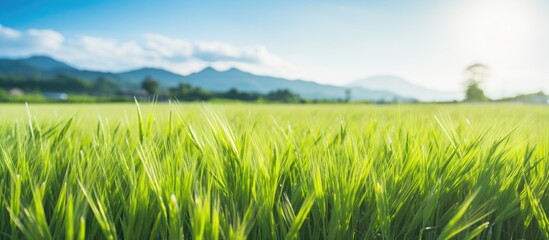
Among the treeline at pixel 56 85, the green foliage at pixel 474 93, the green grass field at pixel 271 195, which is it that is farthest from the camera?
the treeline at pixel 56 85

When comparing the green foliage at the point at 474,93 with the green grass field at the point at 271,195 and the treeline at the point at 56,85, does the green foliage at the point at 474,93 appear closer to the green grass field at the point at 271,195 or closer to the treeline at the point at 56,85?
the green grass field at the point at 271,195

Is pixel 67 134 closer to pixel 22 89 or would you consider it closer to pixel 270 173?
pixel 270 173

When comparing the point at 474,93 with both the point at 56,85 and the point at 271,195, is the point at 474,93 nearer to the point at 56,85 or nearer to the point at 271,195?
the point at 271,195

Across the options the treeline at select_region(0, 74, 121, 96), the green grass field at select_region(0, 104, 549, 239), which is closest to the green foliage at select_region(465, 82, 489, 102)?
the green grass field at select_region(0, 104, 549, 239)

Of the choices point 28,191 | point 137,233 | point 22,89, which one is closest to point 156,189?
point 137,233

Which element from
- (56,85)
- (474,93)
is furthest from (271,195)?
(56,85)

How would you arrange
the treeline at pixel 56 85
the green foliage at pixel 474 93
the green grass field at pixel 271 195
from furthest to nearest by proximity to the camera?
the treeline at pixel 56 85 < the green foliage at pixel 474 93 < the green grass field at pixel 271 195

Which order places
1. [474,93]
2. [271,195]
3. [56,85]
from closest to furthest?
[271,195] → [474,93] → [56,85]

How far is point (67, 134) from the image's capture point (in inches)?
44.6

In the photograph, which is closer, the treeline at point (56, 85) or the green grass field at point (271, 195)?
the green grass field at point (271, 195)

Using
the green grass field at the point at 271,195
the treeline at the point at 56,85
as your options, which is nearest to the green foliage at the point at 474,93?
the green grass field at the point at 271,195

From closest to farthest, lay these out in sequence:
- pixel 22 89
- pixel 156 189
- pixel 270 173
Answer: pixel 156 189
pixel 270 173
pixel 22 89

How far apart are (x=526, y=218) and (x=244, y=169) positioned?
545mm

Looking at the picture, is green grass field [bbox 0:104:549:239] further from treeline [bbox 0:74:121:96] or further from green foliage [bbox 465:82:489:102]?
treeline [bbox 0:74:121:96]
